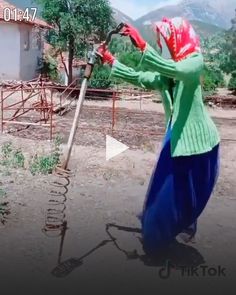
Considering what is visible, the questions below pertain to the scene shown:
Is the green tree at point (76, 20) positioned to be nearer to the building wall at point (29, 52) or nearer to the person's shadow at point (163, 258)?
the building wall at point (29, 52)

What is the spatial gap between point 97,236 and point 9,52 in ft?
50.4

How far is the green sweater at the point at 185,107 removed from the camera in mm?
3047

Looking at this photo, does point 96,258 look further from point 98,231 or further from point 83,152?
point 83,152

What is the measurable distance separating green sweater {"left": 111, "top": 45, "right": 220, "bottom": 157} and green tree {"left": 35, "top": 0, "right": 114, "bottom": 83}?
14.3m

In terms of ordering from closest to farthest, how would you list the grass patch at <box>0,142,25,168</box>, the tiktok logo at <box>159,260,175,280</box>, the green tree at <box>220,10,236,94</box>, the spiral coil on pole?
the tiktok logo at <box>159,260,175,280</box> < the spiral coil on pole < the grass patch at <box>0,142,25,168</box> < the green tree at <box>220,10,236,94</box>

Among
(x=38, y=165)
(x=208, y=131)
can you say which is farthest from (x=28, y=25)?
(x=208, y=131)

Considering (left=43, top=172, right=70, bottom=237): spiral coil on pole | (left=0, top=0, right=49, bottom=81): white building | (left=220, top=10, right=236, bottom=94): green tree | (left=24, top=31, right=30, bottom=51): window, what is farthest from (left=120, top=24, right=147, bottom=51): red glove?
(left=24, top=31, right=30, bottom=51): window

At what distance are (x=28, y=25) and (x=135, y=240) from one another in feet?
54.9

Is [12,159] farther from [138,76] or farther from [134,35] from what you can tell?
[134,35]

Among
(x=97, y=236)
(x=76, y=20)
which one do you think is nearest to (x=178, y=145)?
(x=97, y=236)

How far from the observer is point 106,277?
135 inches

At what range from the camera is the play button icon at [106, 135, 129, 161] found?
307 inches
